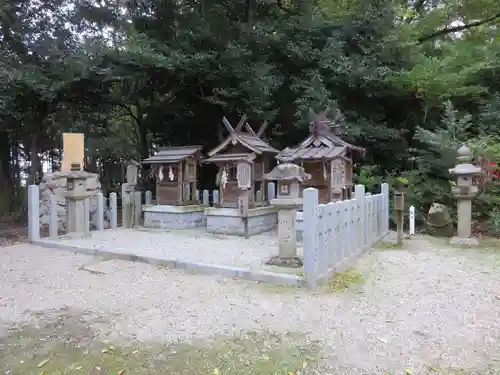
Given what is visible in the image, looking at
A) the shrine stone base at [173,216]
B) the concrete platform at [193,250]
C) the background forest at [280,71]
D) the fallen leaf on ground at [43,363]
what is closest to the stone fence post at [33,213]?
the concrete platform at [193,250]

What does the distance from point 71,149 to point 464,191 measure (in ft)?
25.7

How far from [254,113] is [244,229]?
3.25 meters

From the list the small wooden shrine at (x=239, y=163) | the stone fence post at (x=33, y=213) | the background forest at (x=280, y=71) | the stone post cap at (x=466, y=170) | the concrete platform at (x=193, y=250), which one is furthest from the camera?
the background forest at (x=280, y=71)

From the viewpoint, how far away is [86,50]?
9250 millimetres

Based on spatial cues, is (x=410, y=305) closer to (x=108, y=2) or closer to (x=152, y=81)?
(x=152, y=81)

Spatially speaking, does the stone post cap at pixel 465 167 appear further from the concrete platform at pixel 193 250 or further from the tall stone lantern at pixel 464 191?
the concrete platform at pixel 193 250

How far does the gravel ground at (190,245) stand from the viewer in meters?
5.56

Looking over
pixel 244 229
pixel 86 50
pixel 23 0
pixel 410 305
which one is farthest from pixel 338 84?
pixel 23 0

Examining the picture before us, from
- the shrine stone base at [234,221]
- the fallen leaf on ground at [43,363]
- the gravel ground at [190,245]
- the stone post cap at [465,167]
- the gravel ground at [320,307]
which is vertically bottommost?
the fallen leaf on ground at [43,363]

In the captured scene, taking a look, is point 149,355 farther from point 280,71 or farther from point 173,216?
point 280,71

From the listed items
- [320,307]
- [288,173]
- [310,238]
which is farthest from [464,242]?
[320,307]

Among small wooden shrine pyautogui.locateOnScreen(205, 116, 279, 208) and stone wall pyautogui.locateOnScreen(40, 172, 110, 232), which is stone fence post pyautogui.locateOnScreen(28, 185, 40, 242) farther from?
small wooden shrine pyautogui.locateOnScreen(205, 116, 279, 208)

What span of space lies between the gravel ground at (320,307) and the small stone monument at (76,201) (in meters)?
1.96

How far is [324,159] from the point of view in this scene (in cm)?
695
